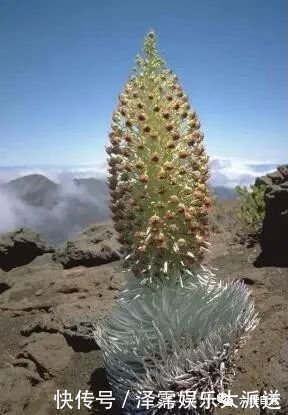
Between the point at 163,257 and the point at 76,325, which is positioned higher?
the point at 163,257

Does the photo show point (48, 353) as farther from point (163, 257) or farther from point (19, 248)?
point (19, 248)

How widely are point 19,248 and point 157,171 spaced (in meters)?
7.73

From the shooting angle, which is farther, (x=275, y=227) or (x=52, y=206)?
(x=52, y=206)

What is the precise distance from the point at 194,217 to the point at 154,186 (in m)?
0.35

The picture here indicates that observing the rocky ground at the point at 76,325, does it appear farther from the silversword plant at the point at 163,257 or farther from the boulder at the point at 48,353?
the silversword plant at the point at 163,257

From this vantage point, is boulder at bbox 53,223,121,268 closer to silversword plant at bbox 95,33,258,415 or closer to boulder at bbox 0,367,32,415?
boulder at bbox 0,367,32,415

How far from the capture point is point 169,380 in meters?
3.11

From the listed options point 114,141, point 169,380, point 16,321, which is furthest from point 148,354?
point 16,321

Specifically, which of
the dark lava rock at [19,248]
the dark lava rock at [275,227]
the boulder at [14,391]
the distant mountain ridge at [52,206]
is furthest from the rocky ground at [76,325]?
the distant mountain ridge at [52,206]

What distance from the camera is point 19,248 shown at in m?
10.4

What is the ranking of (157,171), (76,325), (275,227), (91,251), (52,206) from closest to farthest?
(157,171), (76,325), (275,227), (91,251), (52,206)

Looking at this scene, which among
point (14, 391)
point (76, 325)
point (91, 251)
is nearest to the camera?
point (14, 391)

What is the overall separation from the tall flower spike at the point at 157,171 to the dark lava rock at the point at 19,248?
7334mm

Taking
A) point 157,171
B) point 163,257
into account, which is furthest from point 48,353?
point 157,171
